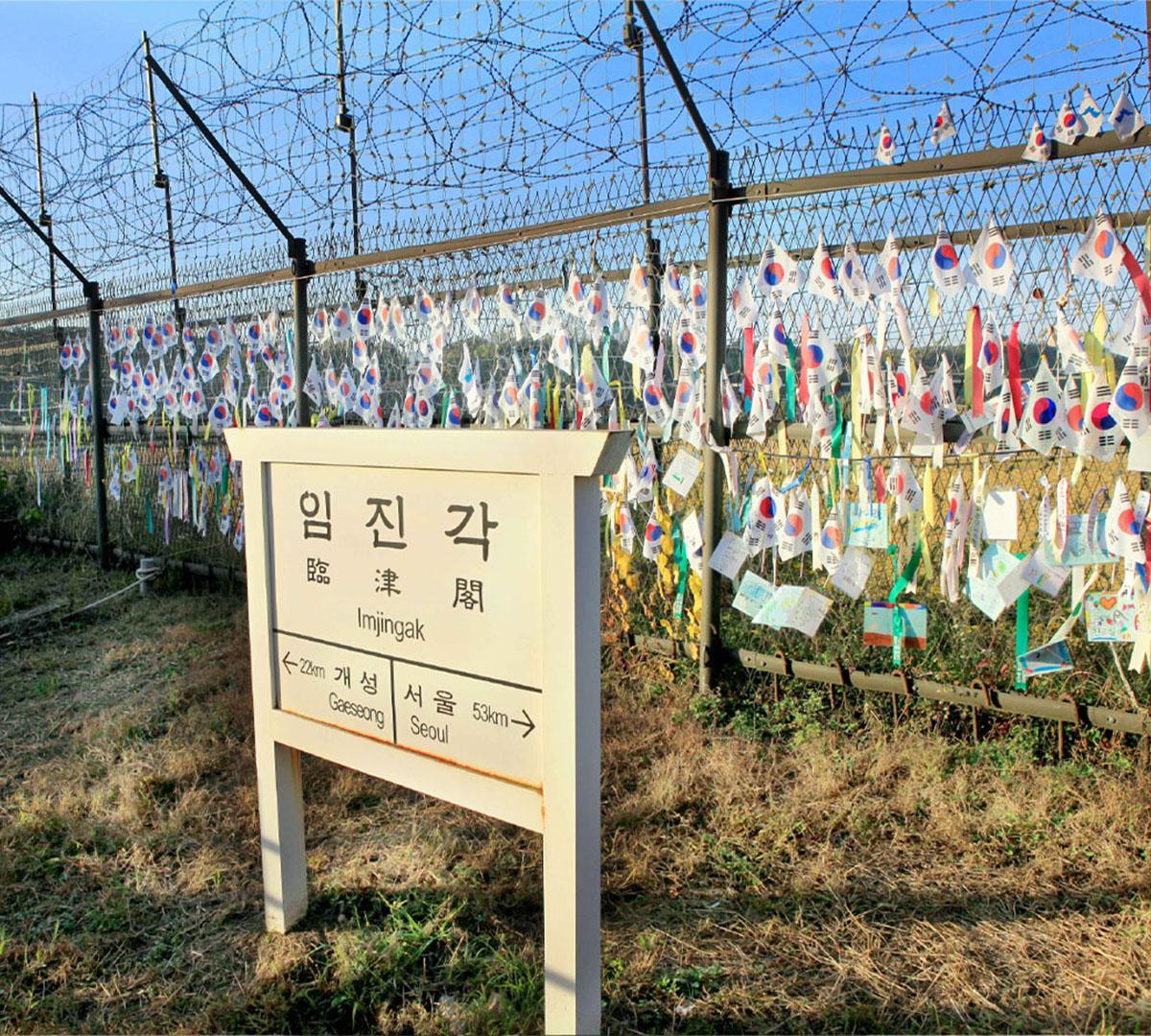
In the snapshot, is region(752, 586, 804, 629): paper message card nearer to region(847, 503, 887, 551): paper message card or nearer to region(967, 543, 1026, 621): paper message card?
region(847, 503, 887, 551): paper message card

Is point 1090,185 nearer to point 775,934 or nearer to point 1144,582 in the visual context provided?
point 1144,582

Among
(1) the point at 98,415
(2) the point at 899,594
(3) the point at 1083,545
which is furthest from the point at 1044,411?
(1) the point at 98,415

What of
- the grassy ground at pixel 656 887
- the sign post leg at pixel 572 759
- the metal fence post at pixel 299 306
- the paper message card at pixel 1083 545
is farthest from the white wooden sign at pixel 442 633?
the metal fence post at pixel 299 306

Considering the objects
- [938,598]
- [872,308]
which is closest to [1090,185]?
[872,308]

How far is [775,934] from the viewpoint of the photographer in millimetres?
2539

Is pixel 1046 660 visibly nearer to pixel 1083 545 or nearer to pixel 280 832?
pixel 1083 545

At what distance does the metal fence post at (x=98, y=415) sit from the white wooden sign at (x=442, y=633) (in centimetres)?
527

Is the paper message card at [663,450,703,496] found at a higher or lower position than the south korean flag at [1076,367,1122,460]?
lower

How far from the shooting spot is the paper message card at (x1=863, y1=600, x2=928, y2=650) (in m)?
3.47

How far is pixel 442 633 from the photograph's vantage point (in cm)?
219

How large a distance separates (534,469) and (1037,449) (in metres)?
1.86

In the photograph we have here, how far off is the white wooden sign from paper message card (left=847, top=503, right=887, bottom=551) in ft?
5.80

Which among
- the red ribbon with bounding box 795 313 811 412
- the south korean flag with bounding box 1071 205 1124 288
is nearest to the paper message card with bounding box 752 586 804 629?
the red ribbon with bounding box 795 313 811 412

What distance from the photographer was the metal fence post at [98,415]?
7168 mm
